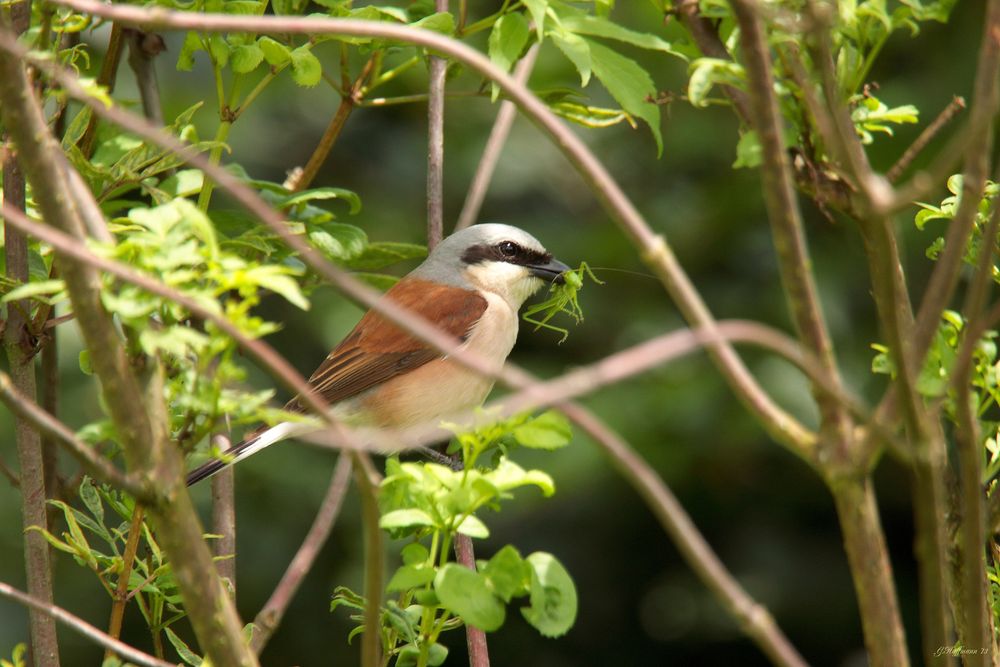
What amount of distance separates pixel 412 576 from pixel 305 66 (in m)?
1.06

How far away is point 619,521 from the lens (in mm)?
5426

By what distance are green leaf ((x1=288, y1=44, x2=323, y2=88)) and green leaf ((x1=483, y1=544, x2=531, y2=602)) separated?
1.03 m

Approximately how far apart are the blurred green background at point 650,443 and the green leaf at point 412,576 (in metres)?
3.37

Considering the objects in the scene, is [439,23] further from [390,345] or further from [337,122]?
[390,345]

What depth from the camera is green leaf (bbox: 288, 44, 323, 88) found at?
84.8 inches

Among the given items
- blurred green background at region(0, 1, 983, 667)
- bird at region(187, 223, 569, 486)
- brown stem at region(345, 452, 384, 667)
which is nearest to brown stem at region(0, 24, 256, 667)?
brown stem at region(345, 452, 384, 667)

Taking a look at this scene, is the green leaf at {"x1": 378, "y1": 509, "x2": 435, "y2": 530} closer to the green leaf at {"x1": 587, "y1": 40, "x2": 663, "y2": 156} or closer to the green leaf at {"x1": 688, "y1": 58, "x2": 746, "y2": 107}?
the green leaf at {"x1": 688, "y1": 58, "x2": 746, "y2": 107}

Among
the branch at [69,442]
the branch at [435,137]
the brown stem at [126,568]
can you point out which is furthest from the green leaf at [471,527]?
the branch at [435,137]

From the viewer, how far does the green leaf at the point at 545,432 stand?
150 cm

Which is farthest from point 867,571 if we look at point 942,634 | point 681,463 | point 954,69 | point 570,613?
point 954,69

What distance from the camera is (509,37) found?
223cm

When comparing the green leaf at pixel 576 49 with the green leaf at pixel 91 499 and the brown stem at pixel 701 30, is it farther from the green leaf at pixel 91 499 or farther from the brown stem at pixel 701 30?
the green leaf at pixel 91 499

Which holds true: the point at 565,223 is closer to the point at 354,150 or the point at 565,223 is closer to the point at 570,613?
the point at 354,150

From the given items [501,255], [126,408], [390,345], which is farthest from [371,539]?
[501,255]
